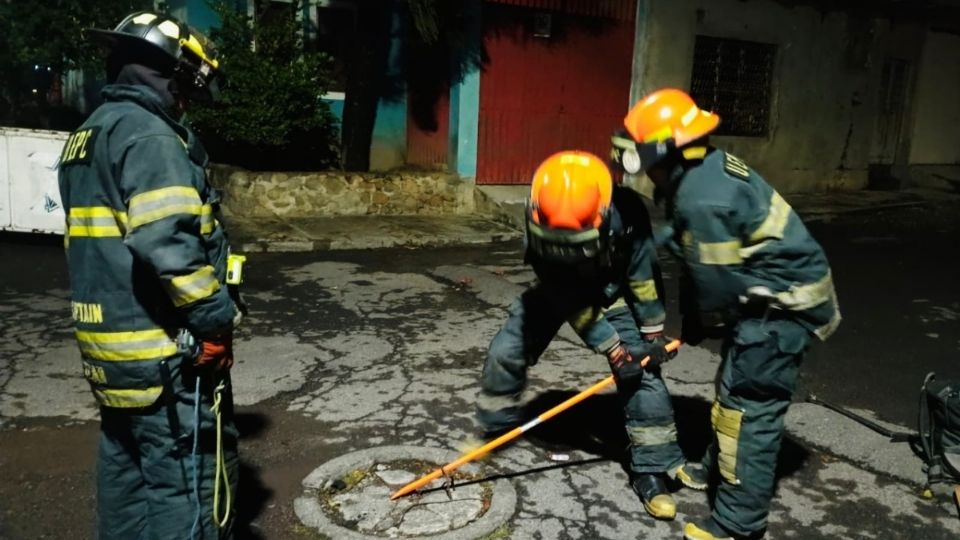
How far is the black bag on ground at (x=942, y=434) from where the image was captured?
11.5 ft

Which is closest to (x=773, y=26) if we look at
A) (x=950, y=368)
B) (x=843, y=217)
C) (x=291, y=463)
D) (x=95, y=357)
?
(x=843, y=217)

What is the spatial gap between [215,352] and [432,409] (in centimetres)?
205

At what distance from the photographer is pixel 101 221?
7.27 ft

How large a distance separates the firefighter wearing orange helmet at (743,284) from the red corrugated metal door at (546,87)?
8506 millimetres

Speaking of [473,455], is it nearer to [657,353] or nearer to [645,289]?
[657,353]

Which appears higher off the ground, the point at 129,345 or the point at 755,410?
the point at 129,345

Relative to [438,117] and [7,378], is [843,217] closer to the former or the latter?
[438,117]

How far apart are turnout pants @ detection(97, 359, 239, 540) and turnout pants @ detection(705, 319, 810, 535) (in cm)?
190

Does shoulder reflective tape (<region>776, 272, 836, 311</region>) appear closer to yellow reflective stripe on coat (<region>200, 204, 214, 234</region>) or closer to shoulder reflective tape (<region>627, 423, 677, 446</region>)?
shoulder reflective tape (<region>627, 423, 677, 446</region>)

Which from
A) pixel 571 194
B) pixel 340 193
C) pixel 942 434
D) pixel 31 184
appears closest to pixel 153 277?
pixel 571 194

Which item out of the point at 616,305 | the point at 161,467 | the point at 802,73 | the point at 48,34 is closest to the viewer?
the point at 161,467

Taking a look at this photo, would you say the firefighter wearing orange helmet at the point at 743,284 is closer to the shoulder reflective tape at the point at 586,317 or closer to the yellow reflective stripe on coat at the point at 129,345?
the shoulder reflective tape at the point at 586,317

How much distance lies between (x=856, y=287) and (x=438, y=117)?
21.5 ft

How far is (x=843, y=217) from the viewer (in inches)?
495
